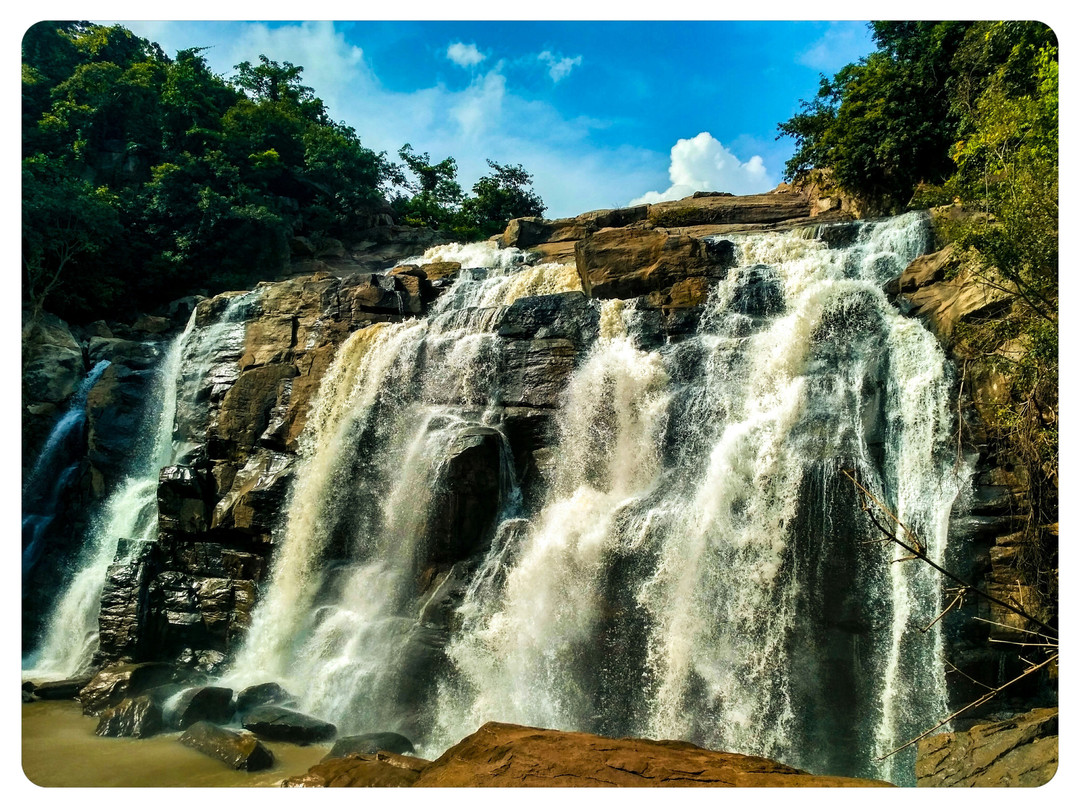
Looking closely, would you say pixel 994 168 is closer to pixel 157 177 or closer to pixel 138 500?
pixel 138 500

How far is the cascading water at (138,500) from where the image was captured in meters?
10.8

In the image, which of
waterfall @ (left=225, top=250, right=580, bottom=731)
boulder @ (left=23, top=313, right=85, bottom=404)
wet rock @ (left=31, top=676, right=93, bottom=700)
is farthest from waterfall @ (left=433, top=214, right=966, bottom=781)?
boulder @ (left=23, top=313, right=85, bottom=404)

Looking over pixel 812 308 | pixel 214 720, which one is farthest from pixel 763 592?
pixel 214 720

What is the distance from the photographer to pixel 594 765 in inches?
172

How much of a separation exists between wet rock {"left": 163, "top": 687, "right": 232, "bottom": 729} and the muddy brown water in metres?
0.19

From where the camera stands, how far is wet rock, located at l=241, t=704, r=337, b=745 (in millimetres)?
7539

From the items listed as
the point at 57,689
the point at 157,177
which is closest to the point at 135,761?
the point at 57,689

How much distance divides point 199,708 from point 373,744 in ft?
7.77

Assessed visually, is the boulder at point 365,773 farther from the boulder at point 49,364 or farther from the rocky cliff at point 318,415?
the boulder at point 49,364

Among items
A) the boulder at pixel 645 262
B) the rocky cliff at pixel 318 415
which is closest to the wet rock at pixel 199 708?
the rocky cliff at pixel 318 415

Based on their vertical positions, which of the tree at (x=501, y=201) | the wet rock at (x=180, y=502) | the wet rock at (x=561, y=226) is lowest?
the wet rock at (x=180, y=502)

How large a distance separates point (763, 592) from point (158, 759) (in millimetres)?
6219

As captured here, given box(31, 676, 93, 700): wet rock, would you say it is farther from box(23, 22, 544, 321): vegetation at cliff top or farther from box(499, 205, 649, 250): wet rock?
box(499, 205, 649, 250): wet rock

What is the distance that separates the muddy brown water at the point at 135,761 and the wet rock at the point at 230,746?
6 cm
